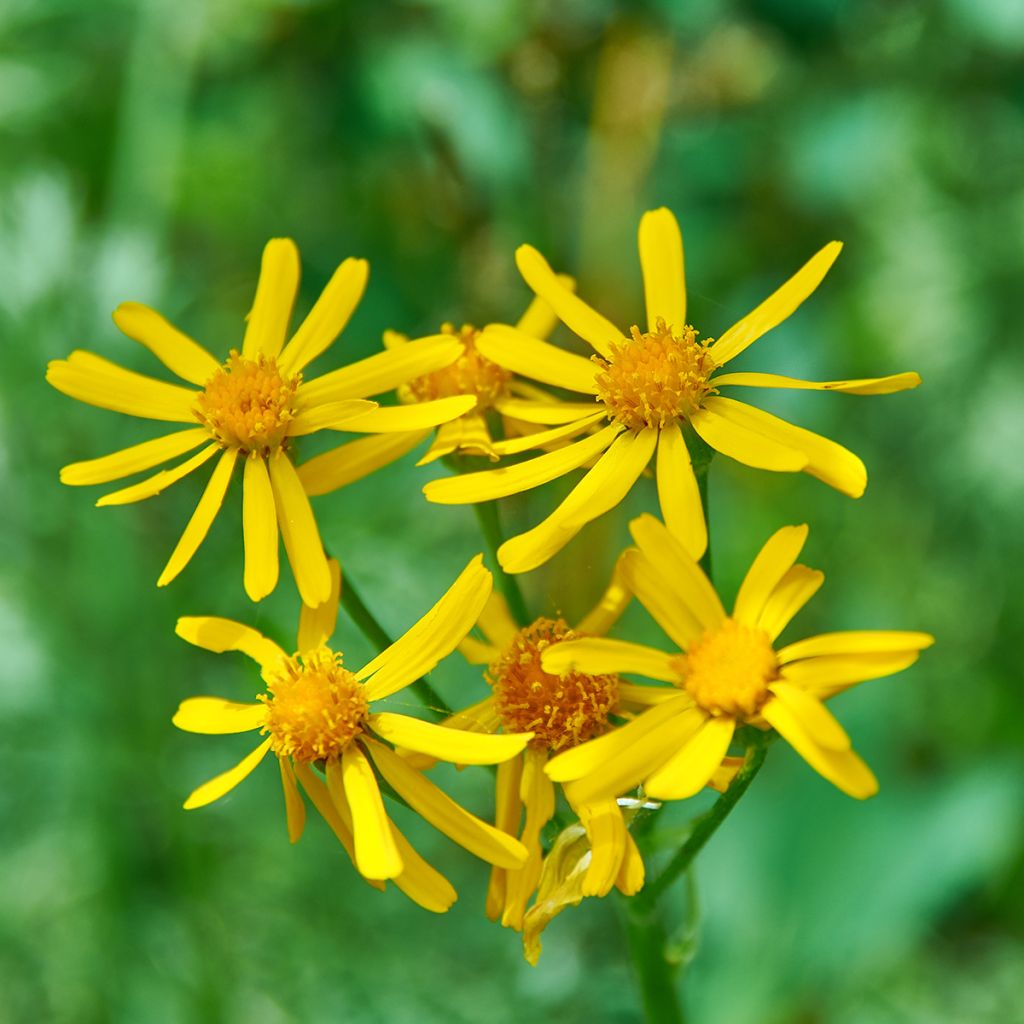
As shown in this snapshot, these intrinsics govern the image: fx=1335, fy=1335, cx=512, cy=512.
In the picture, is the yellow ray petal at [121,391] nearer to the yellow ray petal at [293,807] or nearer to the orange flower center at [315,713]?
the orange flower center at [315,713]

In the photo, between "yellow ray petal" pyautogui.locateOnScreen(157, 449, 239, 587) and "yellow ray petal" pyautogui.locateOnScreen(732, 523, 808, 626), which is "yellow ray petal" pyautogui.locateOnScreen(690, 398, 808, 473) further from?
"yellow ray petal" pyautogui.locateOnScreen(157, 449, 239, 587)

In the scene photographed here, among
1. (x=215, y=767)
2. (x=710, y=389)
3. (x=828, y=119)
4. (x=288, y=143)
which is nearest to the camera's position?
(x=710, y=389)

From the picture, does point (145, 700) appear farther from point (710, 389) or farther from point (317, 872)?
point (710, 389)

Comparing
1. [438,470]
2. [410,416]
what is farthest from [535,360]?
[438,470]

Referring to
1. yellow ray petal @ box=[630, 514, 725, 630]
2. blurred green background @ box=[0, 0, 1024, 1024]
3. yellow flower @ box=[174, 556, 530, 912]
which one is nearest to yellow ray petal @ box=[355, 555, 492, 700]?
yellow flower @ box=[174, 556, 530, 912]

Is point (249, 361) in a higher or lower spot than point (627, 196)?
lower

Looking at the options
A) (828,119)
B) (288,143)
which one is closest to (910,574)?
(828,119)

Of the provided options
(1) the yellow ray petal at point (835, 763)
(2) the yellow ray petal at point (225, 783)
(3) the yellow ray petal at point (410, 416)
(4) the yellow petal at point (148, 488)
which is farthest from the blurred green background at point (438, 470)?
(1) the yellow ray petal at point (835, 763)
